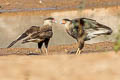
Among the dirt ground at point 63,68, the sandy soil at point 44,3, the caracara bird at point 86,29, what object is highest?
the dirt ground at point 63,68

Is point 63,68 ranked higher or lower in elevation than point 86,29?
higher

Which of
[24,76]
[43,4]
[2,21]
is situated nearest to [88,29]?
[24,76]

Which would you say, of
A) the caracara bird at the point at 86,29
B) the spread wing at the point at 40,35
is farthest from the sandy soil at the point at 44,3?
the caracara bird at the point at 86,29

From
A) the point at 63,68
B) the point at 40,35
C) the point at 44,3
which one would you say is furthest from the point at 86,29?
the point at 44,3

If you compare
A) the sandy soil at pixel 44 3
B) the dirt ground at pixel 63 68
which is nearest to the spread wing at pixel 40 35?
the dirt ground at pixel 63 68

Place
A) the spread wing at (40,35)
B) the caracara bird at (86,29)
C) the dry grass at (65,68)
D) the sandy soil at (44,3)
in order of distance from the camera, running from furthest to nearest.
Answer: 1. the sandy soil at (44,3)
2. the spread wing at (40,35)
3. the caracara bird at (86,29)
4. the dry grass at (65,68)

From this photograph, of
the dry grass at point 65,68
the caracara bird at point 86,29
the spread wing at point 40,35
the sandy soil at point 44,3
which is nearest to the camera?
the dry grass at point 65,68

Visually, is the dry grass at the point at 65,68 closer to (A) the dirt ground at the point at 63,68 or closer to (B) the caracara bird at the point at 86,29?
(A) the dirt ground at the point at 63,68

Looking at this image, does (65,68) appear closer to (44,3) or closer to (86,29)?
(86,29)

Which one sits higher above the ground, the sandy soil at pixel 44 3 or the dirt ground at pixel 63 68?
the dirt ground at pixel 63 68

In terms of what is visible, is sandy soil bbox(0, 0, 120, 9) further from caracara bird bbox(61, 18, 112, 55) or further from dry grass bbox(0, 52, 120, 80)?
dry grass bbox(0, 52, 120, 80)

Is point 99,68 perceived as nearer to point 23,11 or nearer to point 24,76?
point 24,76

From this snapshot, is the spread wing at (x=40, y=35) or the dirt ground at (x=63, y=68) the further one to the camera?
the spread wing at (x=40, y=35)

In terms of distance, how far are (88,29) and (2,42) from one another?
219 inches
